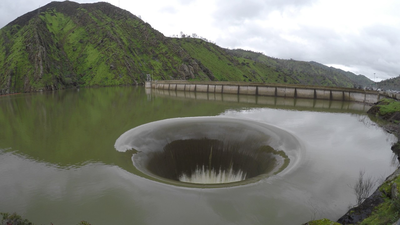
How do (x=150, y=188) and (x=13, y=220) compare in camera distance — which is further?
(x=150, y=188)

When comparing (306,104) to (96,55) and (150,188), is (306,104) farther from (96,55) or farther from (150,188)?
(96,55)

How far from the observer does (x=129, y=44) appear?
127750mm

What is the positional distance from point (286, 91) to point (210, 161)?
42.9 m

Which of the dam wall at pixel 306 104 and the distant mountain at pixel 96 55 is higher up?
the distant mountain at pixel 96 55

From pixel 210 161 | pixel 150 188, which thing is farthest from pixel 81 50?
pixel 150 188

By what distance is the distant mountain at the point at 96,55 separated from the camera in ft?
263

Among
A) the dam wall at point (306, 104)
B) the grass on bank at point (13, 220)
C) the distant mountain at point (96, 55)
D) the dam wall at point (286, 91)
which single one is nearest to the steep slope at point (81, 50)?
the distant mountain at point (96, 55)

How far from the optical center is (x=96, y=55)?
113 metres

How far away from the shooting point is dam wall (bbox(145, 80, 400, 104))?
153 feet

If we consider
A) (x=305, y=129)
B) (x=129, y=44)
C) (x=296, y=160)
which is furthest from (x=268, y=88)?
(x=129, y=44)

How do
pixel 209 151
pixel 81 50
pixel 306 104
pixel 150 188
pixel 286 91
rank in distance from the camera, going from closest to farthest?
pixel 150 188
pixel 209 151
pixel 306 104
pixel 286 91
pixel 81 50

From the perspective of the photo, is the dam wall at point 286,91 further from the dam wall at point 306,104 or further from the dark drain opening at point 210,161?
the dark drain opening at point 210,161

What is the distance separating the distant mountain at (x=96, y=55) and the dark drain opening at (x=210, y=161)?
247 feet

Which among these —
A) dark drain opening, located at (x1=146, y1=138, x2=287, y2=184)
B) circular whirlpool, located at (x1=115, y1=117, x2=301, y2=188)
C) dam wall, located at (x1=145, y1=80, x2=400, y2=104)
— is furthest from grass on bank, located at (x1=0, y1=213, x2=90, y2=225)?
dam wall, located at (x1=145, y1=80, x2=400, y2=104)
